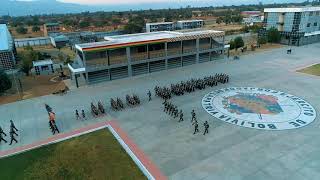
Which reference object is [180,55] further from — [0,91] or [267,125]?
→ [0,91]

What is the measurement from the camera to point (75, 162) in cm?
1822

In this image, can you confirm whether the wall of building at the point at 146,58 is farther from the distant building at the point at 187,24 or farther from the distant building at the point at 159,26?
the distant building at the point at 187,24

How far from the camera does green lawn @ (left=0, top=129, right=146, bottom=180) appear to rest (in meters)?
16.8

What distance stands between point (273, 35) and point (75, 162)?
6119 cm

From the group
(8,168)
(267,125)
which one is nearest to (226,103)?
(267,125)

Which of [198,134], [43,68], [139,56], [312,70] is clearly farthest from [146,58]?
[312,70]

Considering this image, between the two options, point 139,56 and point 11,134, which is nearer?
point 11,134

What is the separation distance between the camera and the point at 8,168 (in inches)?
707

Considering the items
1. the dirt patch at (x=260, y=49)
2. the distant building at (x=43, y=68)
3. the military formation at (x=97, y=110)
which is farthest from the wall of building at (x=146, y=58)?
the military formation at (x=97, y=110)

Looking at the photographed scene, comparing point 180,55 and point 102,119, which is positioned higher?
point 180,55

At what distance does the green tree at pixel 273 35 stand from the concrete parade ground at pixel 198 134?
27016 mm

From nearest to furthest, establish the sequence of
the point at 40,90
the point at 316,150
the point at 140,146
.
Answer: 1. the point at 316,150
2. the point at 140,146
3. the point at 40,90

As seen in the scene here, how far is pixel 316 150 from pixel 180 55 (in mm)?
28830

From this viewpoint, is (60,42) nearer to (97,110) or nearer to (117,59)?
(117,59)
